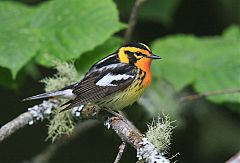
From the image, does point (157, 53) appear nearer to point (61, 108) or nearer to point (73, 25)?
point (73, 25)

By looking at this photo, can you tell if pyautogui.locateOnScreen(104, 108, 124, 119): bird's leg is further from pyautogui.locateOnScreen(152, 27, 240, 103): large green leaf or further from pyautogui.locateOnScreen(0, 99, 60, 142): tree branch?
pyautogui.locateOnScreen(152, 27, 240, 103): large green leaf

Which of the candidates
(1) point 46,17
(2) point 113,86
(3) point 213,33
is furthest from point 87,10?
(3) point 213,33

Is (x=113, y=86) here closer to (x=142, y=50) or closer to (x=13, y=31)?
(x=142, y=50)

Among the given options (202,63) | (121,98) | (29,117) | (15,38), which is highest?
(15,38)

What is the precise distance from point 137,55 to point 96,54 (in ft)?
1.59

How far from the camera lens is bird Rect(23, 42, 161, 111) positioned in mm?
3555

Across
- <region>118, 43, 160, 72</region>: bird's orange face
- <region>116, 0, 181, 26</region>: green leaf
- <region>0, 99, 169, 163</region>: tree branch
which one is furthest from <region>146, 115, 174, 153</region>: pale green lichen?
<region>116, 0, 181, 26</region>: green leaf

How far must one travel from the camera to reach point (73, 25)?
416 centimetres

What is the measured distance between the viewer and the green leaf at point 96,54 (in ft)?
13.5

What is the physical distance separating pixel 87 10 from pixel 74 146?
1.73 metres

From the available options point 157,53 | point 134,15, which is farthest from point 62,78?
point 157,53

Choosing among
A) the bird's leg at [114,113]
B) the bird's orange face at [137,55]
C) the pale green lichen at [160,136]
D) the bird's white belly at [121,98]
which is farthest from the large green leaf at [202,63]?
the pale green lichen at [160,136]

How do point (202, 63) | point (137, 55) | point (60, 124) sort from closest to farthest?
point (60, 124)
point (137, 55)
point (202, 63)

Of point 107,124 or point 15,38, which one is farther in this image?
point 15,38
